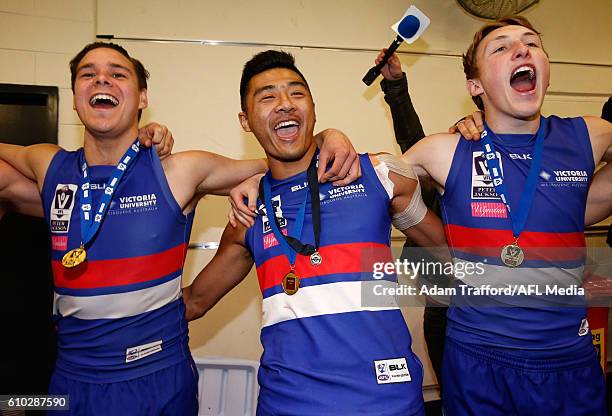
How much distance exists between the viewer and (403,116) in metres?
2.24

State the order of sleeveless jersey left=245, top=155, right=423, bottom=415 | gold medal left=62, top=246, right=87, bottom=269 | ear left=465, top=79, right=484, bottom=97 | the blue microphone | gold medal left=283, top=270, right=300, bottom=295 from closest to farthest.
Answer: sleeveless jersey left=245, top=155, right=423, bottom=415
gold medal left=283, top=270, right=300, bottom=295
gold medal left=62, top=246, right=87, bottom=269
ear left=465, top=79, right=484, bottom=97
the blue microphone

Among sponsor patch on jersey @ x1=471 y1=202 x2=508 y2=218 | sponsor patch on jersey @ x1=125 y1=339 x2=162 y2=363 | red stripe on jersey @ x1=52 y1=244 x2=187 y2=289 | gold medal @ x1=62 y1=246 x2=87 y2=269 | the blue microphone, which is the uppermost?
the blue microphone

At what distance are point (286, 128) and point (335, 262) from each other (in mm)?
502

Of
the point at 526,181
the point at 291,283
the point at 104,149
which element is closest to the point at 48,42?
the point at 104,149

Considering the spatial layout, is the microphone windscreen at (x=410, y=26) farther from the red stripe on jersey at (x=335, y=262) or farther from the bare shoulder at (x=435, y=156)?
the red stripe on jersey at (x=335, y=262)

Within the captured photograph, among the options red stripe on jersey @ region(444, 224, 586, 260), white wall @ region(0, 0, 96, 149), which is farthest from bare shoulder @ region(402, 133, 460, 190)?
white wall @ region(0, 0, 96, 149)

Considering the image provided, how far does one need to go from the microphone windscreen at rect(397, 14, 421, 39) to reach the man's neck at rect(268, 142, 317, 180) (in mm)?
846

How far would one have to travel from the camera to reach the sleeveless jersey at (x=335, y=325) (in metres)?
1.21

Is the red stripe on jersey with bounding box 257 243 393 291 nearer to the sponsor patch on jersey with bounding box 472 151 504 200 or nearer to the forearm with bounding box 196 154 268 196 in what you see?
the sponsor patch on jersey with bounding box 472 151 504 200

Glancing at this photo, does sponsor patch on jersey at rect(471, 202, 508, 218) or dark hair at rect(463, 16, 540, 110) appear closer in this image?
sponsor patch on jersey at rect(471, 202, 508, 218)

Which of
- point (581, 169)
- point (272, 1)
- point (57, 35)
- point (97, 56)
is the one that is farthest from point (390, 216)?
point (57, 35)

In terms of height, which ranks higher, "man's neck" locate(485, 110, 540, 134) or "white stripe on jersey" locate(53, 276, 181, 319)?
"man's neck" locate(485, 110, 540, 134)

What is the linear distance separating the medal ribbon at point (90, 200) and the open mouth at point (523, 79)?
4.65ft

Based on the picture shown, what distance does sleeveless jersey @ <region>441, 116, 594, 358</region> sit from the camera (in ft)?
4.58
